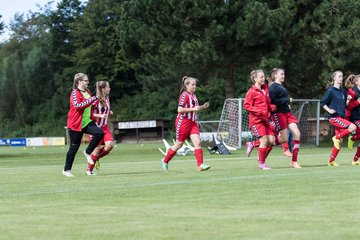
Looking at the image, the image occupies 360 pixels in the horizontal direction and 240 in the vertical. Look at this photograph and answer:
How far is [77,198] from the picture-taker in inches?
408

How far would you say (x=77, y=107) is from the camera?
15305 millimetres

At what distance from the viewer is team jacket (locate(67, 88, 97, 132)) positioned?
15.3 meters

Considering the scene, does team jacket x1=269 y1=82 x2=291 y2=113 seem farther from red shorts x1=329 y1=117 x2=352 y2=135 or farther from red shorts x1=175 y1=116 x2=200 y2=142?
red shorts x1=175 y1=116 x2=200 y2=142

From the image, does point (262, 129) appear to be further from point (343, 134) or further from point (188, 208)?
point (188, 208)

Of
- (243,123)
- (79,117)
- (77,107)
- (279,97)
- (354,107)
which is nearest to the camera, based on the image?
(77,107)

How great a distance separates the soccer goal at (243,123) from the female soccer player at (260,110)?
19.8 metres

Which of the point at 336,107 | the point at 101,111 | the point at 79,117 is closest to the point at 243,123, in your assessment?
the point at 336,107

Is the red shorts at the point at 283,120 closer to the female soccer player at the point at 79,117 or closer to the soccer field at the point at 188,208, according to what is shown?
the soccer field at the point at 188,208

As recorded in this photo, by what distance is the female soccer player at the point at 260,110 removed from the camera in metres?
15.9

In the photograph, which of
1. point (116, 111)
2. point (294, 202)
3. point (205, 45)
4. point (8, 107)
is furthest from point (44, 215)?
point (8, 107)

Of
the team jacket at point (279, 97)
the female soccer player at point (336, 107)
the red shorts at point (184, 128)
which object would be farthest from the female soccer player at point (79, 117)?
the female soccer player at point (336, 107)

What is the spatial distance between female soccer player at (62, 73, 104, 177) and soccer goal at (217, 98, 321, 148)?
20531mm

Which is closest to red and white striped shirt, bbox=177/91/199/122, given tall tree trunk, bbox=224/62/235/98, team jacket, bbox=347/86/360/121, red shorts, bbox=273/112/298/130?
red shorts, bbox=273/112/298/130

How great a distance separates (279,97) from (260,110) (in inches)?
45.5
